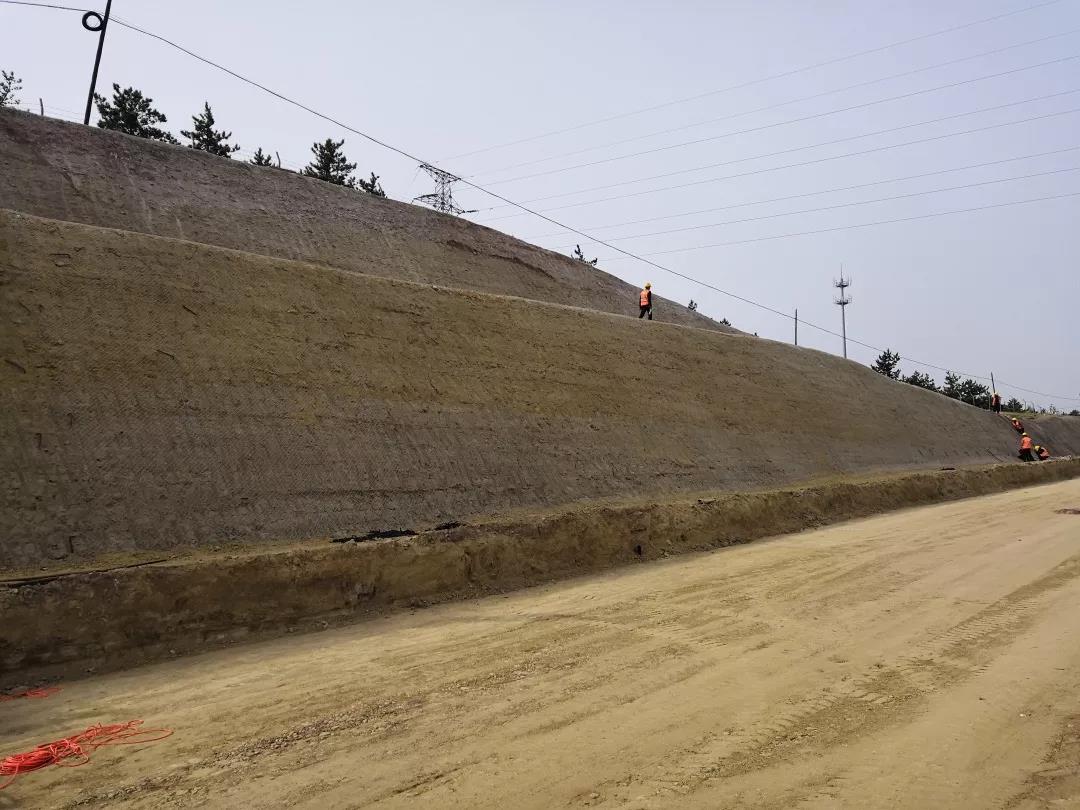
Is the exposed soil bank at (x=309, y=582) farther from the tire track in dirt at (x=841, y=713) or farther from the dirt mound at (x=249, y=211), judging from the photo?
the dirt mound at (x=249, y=211)

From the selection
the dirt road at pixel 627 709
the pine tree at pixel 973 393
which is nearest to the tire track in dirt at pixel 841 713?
the dirt road at pixel 627 709

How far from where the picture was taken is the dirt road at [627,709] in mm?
3648

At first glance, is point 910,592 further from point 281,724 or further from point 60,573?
point 60,573

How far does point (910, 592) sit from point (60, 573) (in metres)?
7.86

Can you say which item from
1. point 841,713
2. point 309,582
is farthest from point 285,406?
point 841,713

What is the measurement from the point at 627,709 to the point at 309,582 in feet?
12.4

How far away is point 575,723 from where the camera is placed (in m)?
4.40

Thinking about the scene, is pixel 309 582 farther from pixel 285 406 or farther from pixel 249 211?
pixel 249 211

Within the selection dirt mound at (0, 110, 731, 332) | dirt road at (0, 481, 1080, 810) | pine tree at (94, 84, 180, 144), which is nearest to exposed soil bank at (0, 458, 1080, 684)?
dirt road at (0, 481, 1080, 810)

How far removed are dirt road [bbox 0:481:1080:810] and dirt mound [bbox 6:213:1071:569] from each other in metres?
1.66

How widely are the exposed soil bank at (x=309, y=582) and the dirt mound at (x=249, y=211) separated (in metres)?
12.1

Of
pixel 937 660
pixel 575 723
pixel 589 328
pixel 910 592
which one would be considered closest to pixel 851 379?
pixel 589 328

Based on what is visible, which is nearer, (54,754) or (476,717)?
(54,754)

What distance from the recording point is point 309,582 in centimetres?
715
